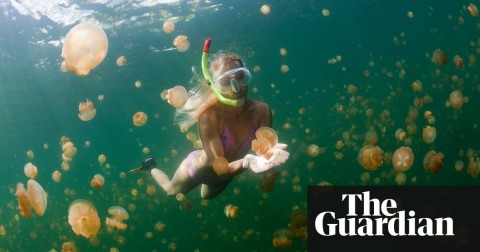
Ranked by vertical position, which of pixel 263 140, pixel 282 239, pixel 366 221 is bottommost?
pixel 282 239

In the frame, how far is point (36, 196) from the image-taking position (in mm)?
6676

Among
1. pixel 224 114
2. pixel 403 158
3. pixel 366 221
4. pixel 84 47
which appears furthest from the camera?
pixel 403 158

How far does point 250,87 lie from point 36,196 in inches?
778

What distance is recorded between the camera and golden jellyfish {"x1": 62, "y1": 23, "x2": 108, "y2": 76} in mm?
6254

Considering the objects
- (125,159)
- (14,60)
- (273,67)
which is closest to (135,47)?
(14,60)

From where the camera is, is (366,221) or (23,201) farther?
(23,201)

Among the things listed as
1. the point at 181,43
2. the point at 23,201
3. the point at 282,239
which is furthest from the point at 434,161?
the point at 23,201

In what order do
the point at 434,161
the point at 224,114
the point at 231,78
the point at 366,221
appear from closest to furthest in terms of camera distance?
the point at 231,78 → the point at 224,114 → the point at 366,221 → the point at 434,161

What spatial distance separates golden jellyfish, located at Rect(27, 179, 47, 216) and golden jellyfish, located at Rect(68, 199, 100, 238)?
81cm

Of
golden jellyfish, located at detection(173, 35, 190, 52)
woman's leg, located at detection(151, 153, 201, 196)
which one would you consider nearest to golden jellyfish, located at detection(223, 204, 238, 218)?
woman's leg, located at detection(151, 153, 201, 196)

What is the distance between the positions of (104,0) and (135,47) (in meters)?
3.62

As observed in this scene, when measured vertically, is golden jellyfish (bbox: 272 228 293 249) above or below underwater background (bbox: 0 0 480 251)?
below

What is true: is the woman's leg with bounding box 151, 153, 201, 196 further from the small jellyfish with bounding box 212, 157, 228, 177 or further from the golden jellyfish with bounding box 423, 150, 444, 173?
the golden jellyfish with bounding box 423, 150, 444, 173

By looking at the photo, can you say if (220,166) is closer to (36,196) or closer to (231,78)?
(231,78)
